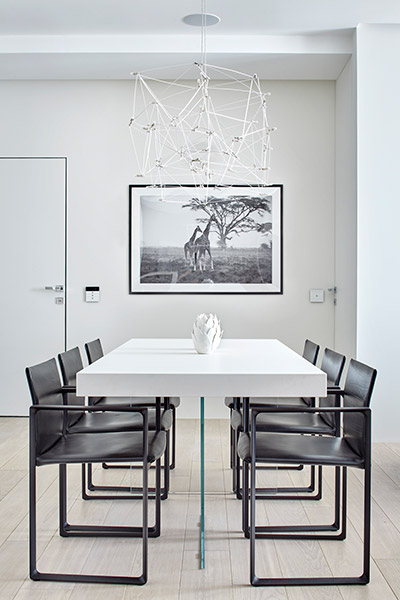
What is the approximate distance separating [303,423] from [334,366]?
0.98 ft

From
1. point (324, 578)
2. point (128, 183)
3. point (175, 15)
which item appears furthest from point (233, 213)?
point (324, 578)

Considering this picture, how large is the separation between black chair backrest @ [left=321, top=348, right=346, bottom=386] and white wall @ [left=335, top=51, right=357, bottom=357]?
1.17 meters

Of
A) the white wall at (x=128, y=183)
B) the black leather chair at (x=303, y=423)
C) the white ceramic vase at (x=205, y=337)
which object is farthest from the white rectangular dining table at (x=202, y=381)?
the white wall at (x=128, y=183)

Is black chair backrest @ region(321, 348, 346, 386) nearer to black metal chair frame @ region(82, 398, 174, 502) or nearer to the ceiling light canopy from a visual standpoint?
black metal chair frame @ region(82, 398, 174, 502)

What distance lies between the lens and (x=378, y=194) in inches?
153

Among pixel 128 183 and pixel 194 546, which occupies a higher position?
pixel 128 183

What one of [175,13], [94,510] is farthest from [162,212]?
[94,510]

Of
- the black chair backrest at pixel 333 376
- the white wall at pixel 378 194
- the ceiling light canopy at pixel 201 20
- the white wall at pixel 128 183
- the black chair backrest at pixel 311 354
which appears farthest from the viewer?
the white wall at pixel 128 183

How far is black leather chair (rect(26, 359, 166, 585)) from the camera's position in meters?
2.07

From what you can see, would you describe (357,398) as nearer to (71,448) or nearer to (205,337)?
(205,337)

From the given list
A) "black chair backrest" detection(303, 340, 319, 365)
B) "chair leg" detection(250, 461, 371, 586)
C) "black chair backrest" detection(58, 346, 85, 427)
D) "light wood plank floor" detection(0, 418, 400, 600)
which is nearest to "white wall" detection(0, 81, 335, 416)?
"black chair backrest" detection(303, 340, 319, 365)

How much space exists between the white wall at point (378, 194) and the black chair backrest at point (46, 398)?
2168mm

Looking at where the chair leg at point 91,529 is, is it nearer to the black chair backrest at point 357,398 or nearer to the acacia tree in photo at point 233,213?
the black chair backrest at point 357,398

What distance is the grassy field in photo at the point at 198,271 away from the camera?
15.1ft
